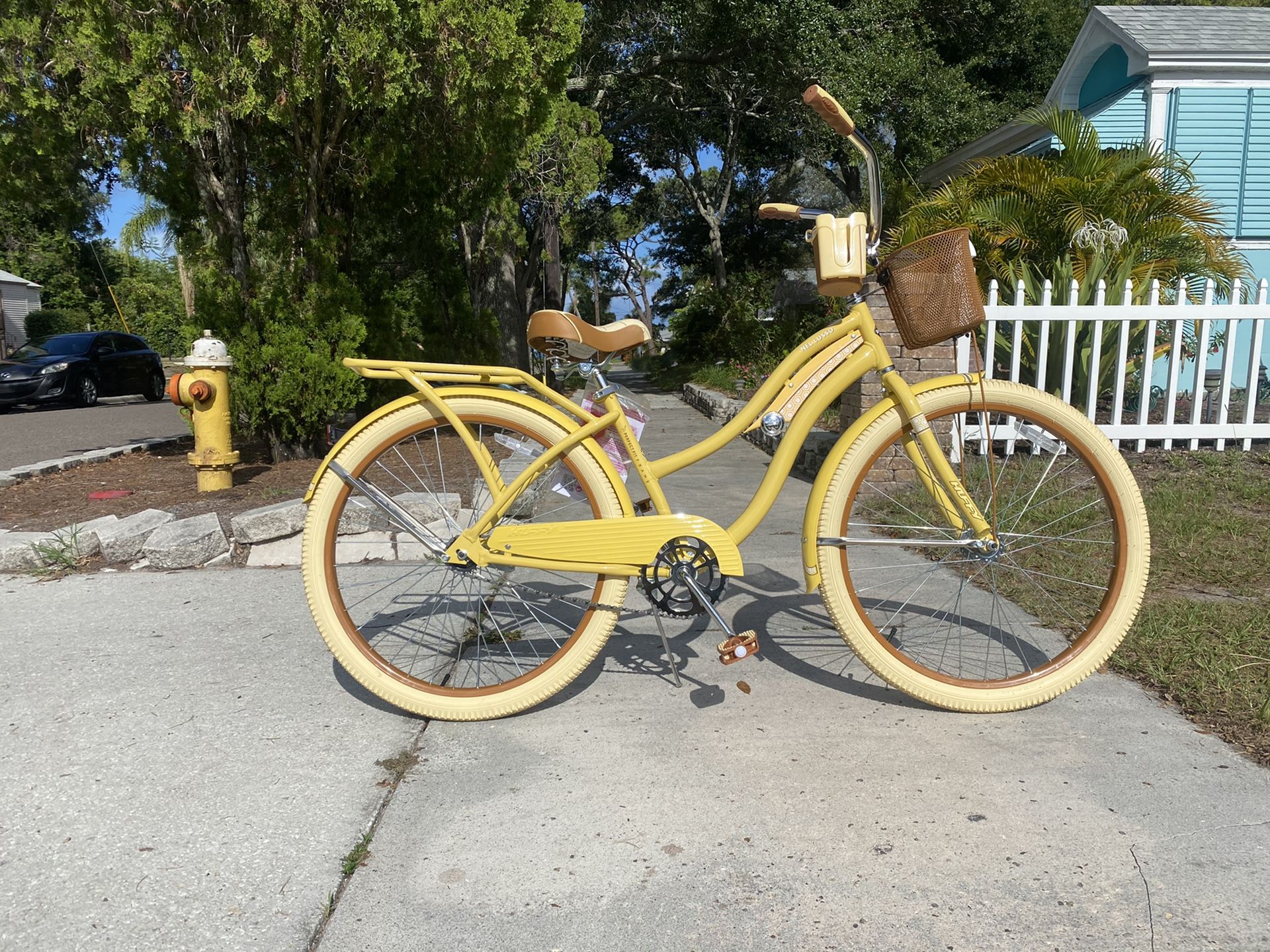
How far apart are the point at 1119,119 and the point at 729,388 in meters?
6.52

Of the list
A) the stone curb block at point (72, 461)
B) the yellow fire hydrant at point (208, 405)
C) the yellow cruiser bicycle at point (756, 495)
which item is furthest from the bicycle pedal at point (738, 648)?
the stone curb block at point (72, 461)

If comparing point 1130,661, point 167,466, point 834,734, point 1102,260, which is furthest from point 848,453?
point 167,466

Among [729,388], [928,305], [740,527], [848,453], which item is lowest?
[729,388]

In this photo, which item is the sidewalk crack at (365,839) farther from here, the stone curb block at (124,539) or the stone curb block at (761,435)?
the stone curb block at (124,539)

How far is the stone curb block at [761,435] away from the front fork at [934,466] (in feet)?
1.31

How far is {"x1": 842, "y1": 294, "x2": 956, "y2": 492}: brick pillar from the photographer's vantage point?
6.19 m

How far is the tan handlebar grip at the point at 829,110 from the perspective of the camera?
2.65 meters

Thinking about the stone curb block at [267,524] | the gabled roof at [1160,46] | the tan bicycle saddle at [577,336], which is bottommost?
the stone curb block at [267,524]

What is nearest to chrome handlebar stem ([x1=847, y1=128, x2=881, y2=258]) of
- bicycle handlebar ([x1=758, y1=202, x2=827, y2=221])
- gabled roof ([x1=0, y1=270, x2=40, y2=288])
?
bicycle handlebar ([x1=758, y1=202, x2=827, y2=221])

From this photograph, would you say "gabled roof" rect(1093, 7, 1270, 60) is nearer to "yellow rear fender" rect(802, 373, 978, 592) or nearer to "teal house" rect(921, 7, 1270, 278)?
"teal house" rect(921, 7, 1270, 278)

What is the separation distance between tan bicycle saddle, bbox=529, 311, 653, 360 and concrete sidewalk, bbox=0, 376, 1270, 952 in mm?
1171

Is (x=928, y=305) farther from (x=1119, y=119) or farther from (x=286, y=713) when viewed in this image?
(x=1119, y=119)

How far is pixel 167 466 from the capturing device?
27.5 ft

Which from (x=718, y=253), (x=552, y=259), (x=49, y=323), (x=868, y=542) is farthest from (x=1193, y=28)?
(x=49, y=323)
